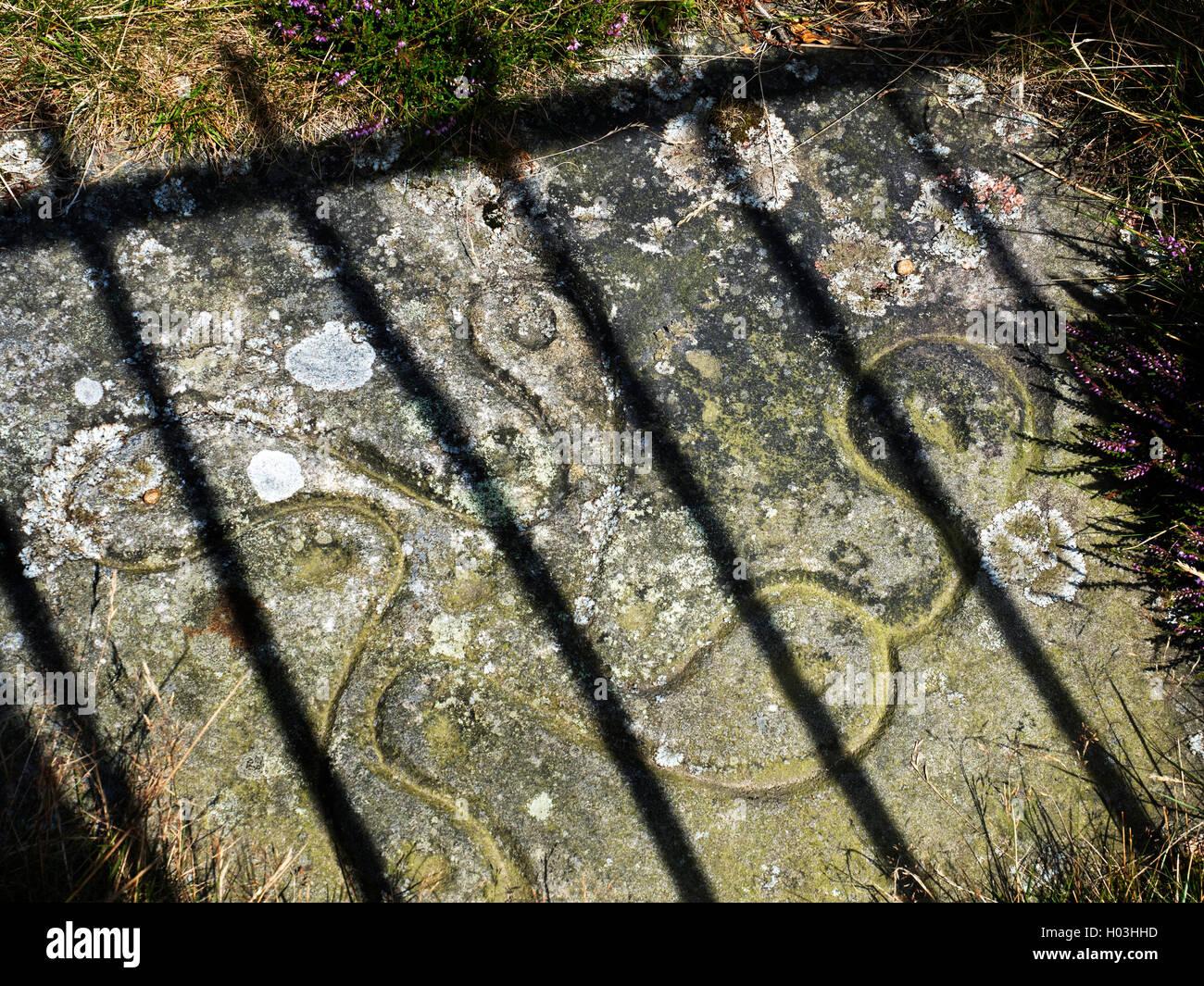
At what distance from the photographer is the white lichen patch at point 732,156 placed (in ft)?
8.89

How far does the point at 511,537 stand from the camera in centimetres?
244

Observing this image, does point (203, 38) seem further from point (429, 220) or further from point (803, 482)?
point (803, 482)

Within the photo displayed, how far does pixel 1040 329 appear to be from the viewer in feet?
8.75

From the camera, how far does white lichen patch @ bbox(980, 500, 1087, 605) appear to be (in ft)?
8.18

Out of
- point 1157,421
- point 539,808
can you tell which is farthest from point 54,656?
point 1157,421

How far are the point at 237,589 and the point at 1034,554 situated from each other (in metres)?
2.55

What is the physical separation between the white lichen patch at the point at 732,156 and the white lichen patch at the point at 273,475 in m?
1.64

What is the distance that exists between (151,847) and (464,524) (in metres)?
1.28

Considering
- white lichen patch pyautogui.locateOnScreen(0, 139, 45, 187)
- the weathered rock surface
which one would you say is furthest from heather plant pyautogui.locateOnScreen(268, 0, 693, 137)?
white lichen patch pyautogui.locateOnScreen(0, 139, 45, 187)

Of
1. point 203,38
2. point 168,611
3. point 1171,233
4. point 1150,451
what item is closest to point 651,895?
point 168,611

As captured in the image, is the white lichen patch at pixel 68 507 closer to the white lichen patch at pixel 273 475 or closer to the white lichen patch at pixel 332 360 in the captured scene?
the white lichen patch at pixel 273 475

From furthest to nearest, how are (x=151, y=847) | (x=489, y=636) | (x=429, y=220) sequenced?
1. (x=429, y=220)
2. (x=489, y=636)
3. (x=151, y=847)

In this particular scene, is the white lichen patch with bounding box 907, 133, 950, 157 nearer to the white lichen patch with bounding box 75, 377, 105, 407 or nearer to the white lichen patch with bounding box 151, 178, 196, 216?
the white lichen patch with bounding box 151, 178, 196, 216

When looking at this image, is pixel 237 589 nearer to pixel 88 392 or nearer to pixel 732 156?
pixel 88 392
